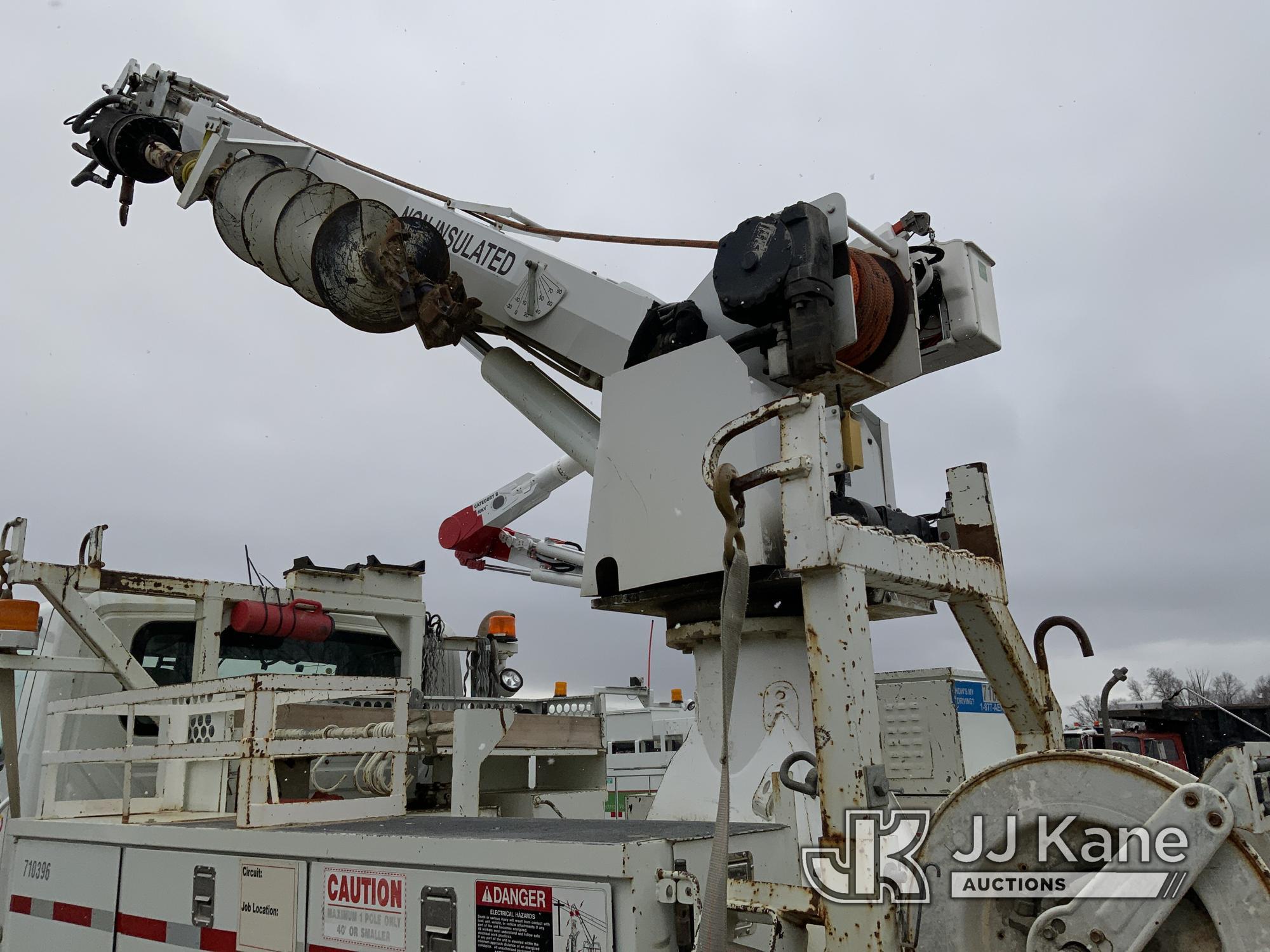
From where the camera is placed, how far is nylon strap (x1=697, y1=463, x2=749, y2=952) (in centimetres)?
196

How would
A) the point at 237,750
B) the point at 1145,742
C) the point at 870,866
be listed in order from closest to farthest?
the point at 870,866 < the point at 237,750 < the point at 1145,742

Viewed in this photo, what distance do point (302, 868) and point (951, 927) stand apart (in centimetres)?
200

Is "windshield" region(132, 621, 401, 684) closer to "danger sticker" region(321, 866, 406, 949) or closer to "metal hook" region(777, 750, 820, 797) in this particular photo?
"danger sticker" region(321, 866, 406, 949)

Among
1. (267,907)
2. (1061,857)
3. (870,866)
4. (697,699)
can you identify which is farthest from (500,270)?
(1061,857)

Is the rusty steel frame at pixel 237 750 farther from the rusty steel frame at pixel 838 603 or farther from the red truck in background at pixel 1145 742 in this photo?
the red truck in background at pixel 1145 742

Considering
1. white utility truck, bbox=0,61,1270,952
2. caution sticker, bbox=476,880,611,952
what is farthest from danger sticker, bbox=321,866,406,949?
caution sticker, bbox=476,880,611,952

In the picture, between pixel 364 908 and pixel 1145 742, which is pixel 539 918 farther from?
pixel 1145 742

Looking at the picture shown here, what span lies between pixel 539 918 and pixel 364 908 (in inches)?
27.8

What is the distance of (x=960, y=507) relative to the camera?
3.28 m

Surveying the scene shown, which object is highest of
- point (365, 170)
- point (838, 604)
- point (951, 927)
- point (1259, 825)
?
point (365, 170)

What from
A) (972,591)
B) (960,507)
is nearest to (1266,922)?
(972,591)

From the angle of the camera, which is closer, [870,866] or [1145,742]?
[870,866]

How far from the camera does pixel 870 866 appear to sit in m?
2.10

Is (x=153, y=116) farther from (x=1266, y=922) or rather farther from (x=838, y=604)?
(x=1266, y=922)
